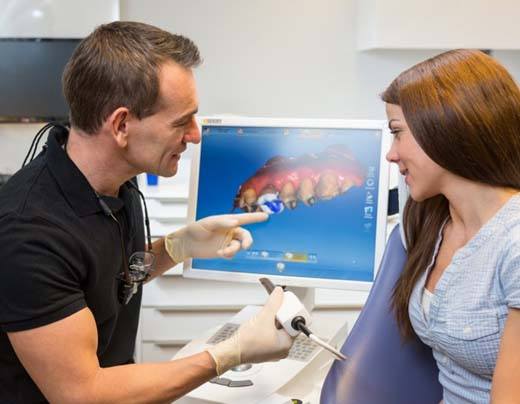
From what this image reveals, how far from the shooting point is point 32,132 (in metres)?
2.80

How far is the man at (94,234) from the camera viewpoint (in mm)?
1050

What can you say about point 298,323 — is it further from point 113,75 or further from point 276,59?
point 276,59

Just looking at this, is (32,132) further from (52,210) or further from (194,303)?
(52,210)

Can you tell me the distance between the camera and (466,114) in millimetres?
1074

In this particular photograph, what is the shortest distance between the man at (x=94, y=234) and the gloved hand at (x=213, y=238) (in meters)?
0.20

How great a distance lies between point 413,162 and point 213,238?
1.86 ft

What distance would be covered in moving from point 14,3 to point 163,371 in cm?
203

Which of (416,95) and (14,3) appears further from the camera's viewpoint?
(14,3)

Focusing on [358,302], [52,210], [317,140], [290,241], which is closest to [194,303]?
[358,302]

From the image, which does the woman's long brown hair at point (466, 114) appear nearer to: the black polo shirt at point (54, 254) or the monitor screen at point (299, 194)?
the monitor screen at point (299, 194)

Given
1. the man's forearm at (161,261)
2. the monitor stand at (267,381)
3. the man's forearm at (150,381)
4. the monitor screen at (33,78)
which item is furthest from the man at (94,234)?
the monitor screen at (33,78)

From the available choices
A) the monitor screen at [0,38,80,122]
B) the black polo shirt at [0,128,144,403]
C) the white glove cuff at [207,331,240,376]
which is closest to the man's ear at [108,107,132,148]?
the black polo shirt at [0,128,144,403]

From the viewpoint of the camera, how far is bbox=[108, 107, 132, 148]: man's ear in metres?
1.19

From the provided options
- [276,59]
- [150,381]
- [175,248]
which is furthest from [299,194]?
[276,59]
